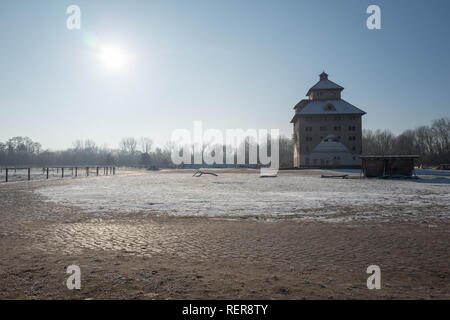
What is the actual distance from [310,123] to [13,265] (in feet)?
206

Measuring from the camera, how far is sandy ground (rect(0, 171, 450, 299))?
3.84m

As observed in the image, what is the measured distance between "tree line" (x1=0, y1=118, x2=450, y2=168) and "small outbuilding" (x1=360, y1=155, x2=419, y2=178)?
124 ft

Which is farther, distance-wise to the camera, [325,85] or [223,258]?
[325,85]

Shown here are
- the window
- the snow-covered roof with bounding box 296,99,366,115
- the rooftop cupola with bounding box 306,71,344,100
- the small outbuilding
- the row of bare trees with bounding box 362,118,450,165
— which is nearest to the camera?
the small outbuilding

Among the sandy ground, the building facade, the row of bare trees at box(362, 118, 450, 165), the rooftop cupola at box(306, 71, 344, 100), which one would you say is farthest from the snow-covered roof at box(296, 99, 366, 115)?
the sandy ground

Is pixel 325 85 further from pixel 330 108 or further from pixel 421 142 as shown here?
pixel 421 142

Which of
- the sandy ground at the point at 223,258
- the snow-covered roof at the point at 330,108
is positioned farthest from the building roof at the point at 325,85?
the sandy ground at the point at 223,258

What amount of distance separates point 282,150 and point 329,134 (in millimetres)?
58991

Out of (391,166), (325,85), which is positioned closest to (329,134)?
(325,85)

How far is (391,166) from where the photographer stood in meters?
29.5

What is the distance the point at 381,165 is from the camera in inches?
1169

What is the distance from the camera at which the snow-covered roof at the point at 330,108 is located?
200 ft

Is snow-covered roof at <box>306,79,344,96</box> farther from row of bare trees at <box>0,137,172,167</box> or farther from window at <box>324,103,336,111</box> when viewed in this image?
row of bare trees at <box>0,137,172,167</box>
